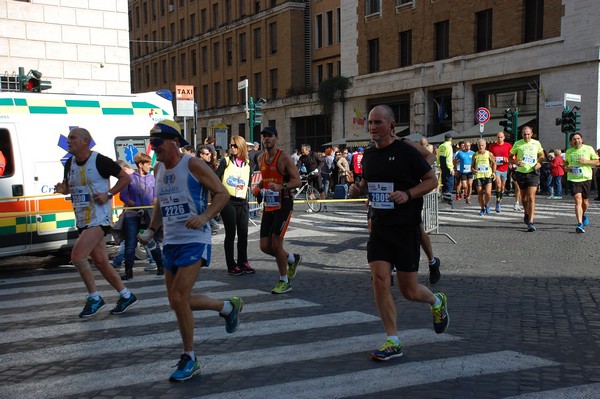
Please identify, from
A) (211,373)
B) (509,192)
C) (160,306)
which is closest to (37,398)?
(211,373)

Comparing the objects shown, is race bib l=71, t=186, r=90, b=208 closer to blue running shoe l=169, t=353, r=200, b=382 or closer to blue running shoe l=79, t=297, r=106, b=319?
blue running shoe l=79, t=297, r=106, b=319

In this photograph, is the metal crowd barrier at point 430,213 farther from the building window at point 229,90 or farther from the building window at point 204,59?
the building window at point 204,59

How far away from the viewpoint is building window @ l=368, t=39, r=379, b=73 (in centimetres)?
3884

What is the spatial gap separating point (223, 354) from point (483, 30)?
29733mm

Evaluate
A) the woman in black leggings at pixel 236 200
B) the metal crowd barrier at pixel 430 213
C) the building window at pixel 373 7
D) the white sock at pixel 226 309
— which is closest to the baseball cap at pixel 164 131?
the white sock at pixel 226 309

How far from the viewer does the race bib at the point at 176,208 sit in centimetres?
500

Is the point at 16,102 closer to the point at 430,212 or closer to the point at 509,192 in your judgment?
the point at 430,212

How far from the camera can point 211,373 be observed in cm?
493

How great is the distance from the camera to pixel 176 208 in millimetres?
5016

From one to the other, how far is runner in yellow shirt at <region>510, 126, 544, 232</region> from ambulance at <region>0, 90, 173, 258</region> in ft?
24.7

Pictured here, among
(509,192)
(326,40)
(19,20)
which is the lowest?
(509,192)

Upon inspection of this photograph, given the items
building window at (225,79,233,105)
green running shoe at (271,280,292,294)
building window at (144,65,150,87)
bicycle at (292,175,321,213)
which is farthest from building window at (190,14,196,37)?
green running shoe at (271,280,292,294)

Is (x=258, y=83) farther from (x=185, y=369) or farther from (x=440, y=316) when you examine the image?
(x=185, y=369)

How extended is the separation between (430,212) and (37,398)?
29.4ft
